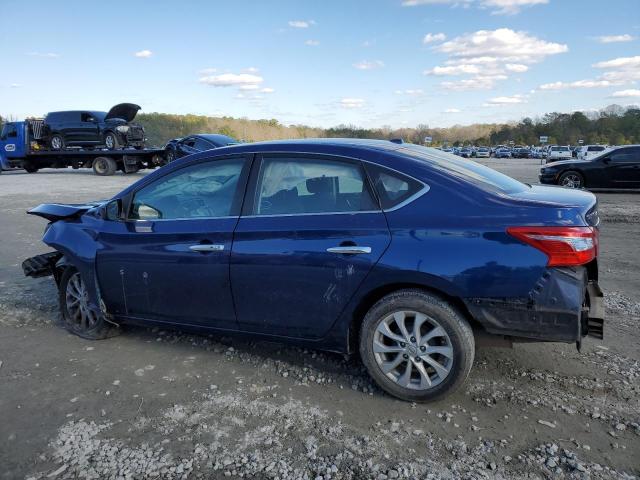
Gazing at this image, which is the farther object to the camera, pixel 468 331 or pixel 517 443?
pixel 468 331

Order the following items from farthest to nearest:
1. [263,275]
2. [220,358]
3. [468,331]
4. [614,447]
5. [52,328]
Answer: [52,328] < [220,358] < [263,275] < [468,331] < [614,447]

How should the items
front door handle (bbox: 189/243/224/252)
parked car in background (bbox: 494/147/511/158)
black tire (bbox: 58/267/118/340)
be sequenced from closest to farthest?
front door handle (bbox: 189/243/224/252) < black tire (bbox: 58/267/118/340) < parked car in background (bbox: 494/147/511/158)

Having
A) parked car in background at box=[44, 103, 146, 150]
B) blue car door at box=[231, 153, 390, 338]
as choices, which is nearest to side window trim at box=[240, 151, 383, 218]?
blue car door at box=[231, 153, 390, 338]

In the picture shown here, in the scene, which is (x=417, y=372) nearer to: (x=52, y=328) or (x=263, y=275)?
(x=263, y=275)

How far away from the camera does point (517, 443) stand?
2.78 meters

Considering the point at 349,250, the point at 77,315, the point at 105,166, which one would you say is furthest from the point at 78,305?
the point at 105,166

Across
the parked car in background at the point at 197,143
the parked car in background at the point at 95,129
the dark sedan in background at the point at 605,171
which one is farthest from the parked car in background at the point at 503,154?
the parked car in background at the point at 197,143

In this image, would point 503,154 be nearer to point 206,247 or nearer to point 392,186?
point 392,186

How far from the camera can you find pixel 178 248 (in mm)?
3730

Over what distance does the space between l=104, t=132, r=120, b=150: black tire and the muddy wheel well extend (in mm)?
22197

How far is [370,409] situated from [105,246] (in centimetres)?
248

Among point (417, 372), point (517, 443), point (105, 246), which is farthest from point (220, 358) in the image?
point (517, 443)

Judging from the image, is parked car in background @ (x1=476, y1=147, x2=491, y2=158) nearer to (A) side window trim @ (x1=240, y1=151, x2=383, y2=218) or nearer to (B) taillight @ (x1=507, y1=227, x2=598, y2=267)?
(A) side window trim @ (x1=240, y1=151, x2=383, y2=218)

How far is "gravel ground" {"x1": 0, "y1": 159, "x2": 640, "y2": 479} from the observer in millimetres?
2645
